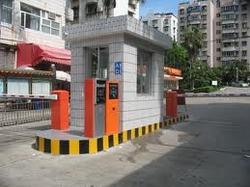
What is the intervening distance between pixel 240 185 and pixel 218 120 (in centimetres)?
1078

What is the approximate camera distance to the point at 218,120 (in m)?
17.7

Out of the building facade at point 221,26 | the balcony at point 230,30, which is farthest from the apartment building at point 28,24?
the balcony at point 230,30

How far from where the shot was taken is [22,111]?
16.9m

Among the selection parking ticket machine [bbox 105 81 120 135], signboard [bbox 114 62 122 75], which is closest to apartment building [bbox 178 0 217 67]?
signboard [bbox 114 62 122 75]

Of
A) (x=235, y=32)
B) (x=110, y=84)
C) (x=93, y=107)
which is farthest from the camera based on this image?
(x=235, y=32)

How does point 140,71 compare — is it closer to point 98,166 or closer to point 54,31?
point 98,166

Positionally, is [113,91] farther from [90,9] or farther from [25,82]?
[90,9]

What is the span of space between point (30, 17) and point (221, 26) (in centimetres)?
9840

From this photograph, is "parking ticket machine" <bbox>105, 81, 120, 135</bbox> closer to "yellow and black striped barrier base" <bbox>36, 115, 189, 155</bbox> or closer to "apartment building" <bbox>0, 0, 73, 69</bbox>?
"yellow and black striped barrier base" <bbox>36, 115, 189, 155</bbox>

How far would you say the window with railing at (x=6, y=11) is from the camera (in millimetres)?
25281

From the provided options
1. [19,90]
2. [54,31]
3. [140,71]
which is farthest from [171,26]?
[140,71]

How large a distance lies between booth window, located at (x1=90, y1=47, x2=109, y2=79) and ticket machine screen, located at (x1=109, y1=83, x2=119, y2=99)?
3.93 ft

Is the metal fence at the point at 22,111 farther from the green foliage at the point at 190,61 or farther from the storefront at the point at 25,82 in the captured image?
the green foliage at the point at 190,61

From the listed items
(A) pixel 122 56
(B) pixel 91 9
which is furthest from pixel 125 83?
(B) pixel 91 9
